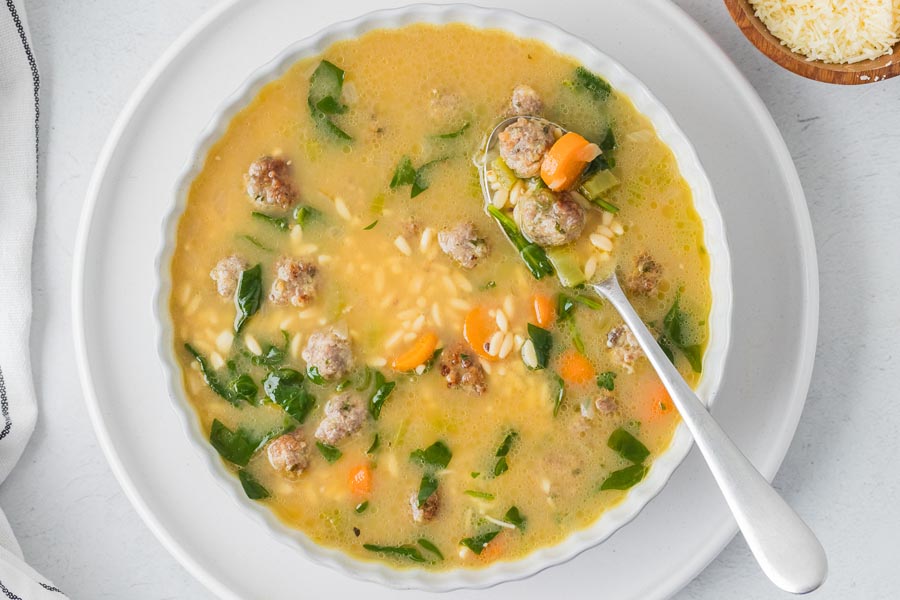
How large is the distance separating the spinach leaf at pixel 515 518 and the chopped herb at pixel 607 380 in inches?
23.0

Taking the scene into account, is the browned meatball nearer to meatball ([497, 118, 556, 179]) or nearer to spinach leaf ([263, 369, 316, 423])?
spinach leaf ([263, 369, 316, 423])

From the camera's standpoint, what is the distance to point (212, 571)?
4059 millimetres

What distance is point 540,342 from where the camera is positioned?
3.62 m

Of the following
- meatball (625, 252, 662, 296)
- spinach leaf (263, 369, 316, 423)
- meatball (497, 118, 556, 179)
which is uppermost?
meatball (497, 118, 556, 179)

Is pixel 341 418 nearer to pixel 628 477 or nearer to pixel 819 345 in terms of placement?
pixel 628 477

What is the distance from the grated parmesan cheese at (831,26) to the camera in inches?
152

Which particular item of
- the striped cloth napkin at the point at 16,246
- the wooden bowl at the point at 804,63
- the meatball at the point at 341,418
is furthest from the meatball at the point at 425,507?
the wooden bowl at the point at 804,63

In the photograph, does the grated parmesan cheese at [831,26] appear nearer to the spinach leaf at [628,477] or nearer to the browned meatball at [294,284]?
the spinach leaf at [628,477]

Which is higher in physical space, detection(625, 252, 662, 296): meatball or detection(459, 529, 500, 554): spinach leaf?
detection(625, 252, 662, 296): meatball

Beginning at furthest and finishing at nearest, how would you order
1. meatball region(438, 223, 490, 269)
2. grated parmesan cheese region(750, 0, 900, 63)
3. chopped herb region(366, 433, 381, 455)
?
grated parmesan cheese region(750, 0, 900, 63) < chopped herb region(366, 433, 381, 455) < meatball region(438, 223, 490, 269)

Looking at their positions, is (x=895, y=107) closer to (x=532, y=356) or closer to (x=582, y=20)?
(x=582, y=20)

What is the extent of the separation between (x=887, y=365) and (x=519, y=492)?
70.8 inches

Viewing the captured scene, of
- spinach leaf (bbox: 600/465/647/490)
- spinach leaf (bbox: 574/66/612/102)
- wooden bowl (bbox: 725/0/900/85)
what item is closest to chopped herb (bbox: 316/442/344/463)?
spinach leaf (bbox: 600/465/647/490)

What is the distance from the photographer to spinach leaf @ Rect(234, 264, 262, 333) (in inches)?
143
